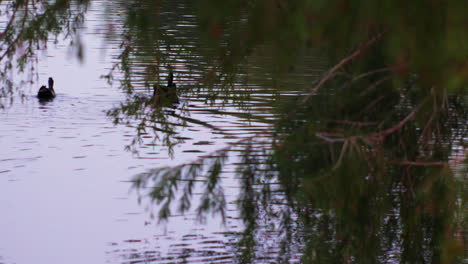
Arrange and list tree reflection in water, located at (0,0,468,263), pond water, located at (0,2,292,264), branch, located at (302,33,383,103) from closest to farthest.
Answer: tree reflection in water, located at (0,0,468,263)
branch, located at (302,33,383,103)
pond water, located at (0,2,292,264)

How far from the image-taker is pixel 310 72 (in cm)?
1255

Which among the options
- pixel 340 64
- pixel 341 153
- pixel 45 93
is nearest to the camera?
pixel 341 153

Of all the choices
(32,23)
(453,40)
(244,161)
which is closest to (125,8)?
(32,23)

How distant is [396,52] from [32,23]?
2.61 metres

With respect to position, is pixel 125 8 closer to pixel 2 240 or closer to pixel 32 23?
pixel 32 23

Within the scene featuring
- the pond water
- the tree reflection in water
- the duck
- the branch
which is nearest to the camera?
the tree reflection in water

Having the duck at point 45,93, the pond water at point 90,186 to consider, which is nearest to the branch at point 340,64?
the pond water at point 90,186

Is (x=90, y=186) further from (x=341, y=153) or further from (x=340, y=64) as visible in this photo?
(x=341, y=153)

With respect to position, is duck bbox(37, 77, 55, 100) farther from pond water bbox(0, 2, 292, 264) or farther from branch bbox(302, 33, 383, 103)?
branch bbox(302, 33, 383, 103)

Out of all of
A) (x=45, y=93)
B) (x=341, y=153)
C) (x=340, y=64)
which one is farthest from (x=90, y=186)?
(x=341, y=153)

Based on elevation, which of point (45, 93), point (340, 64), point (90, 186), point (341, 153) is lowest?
point (90, 186)

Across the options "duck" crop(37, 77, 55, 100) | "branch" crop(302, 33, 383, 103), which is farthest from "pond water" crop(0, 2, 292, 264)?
"branch" crop(302, 33, 383, 103)

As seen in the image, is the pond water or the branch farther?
the pond water

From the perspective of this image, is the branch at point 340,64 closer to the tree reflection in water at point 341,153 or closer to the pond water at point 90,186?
the tree reflection in water at point 341,153
